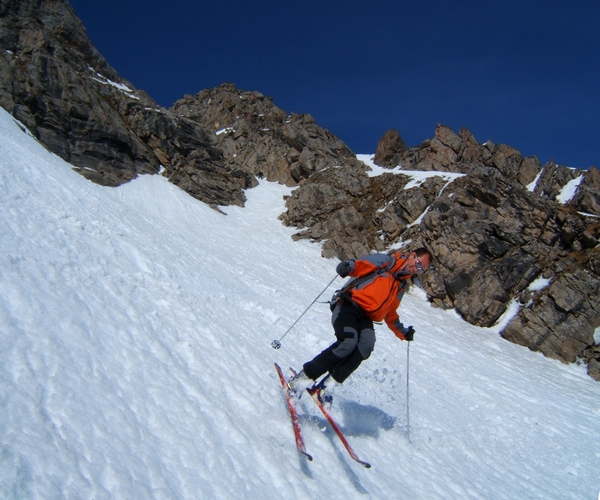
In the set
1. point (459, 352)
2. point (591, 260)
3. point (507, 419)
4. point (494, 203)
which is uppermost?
point (494, 203)

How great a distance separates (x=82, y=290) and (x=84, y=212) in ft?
21.9

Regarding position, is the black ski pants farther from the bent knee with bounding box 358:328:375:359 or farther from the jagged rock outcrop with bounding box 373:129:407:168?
the jagged rock outcrop with bounding box 373:129:407:168

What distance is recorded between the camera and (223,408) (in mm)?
4750

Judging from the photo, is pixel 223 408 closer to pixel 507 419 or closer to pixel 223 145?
pixel 507 419

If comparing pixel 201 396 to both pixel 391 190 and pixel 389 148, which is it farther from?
pixel 389 148

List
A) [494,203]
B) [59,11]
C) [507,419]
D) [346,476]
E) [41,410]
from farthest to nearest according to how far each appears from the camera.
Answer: [59,11]
[494,203]
[507,419]
[346,476]
[41,410]

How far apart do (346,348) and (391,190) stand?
101 feet

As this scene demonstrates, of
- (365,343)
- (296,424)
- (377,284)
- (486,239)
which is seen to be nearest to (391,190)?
(486,239)

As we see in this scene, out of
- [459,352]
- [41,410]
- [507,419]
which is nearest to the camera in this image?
[41,410]

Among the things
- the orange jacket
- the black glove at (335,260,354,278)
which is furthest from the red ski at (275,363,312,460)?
the black glove at (335,260,354,278)

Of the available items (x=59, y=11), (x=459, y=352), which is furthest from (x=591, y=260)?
(x=59, y=11)

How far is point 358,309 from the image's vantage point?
520 cm

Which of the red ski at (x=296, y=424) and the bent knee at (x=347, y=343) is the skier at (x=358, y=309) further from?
the red ski at (x=296, y=424)

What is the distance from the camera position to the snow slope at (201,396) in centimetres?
336
